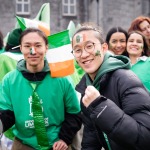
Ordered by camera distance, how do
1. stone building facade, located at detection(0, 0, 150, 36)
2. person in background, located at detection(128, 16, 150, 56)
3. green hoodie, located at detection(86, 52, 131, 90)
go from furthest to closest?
stone building facade, located at detection(0, 0, 150, 36)
person in background, located at detection(128, 16, 150, 56)
green hoodie, located at detection(86, 52, 131, 90)

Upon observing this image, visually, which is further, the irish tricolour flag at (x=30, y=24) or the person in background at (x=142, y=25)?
the person in background at (x=142, y=25)

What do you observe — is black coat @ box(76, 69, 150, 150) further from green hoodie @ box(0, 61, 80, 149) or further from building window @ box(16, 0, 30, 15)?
building window @ box(16, 0, 30, 15)

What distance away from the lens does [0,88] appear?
3.15 metres

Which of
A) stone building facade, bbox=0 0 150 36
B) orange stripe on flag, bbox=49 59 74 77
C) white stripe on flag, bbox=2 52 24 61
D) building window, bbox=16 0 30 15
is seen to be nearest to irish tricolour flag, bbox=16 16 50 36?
white stripe on flag, bbox=2 52 24 61

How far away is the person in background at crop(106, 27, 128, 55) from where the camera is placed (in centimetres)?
474

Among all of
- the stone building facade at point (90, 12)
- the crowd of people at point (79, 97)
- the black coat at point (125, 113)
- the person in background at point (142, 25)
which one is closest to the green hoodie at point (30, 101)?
the crowd of people at point (79, 97)

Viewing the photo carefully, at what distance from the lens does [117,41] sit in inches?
190

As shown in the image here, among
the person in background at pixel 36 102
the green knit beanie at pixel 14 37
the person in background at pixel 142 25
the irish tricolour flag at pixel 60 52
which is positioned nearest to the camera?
the person in background at pixel 36 102

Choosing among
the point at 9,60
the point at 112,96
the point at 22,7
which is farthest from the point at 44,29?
the point at 22,7

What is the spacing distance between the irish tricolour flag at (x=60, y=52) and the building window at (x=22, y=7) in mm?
16775

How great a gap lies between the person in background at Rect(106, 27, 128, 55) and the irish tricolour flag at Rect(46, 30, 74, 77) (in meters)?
1.72

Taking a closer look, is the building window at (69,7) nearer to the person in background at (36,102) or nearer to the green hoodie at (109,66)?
the person in background at (36,102)

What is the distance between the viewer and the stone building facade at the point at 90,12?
1891cm

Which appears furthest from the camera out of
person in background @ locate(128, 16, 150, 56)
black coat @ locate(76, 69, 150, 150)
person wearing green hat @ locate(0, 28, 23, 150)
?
person in background @ locate(128, 16, 150, 56)
